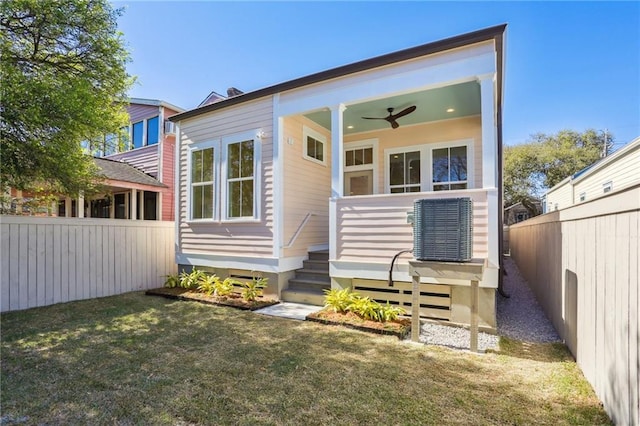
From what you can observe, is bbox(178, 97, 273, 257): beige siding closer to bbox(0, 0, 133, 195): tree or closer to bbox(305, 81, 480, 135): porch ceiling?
bbox(305, 81, 480, 135): porch ceiling

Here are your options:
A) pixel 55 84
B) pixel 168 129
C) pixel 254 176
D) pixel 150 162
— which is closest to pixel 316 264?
pixel 254 176

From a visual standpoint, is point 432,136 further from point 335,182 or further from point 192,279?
point 192,279

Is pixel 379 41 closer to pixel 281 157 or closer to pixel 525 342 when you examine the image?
pixel 281 157

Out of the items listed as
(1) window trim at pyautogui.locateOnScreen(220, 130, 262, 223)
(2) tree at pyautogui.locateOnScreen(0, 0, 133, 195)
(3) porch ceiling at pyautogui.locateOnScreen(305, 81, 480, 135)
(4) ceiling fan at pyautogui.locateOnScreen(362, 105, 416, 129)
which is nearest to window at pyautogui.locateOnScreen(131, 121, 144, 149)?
(2) tree at pyautogui.locateOnScreen(0, 0, 133, 195)

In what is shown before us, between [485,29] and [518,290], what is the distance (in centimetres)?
548

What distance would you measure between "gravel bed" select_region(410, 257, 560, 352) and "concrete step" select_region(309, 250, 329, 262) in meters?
2.47

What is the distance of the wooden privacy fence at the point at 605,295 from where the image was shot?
6.31 feet

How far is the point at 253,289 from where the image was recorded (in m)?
5.95

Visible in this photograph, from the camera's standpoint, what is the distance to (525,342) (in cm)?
391

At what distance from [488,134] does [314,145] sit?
3.95 meters

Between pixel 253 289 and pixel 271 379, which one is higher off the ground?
pixel 253 289

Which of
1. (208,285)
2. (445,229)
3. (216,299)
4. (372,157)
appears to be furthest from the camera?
(372,157)

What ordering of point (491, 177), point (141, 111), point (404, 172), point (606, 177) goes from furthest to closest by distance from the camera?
point (141, 111)
point (606, 177)
point (404, 172)
point (491, 177)

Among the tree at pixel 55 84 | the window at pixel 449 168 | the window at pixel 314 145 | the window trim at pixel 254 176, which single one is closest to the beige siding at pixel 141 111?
the tree at pixel 55 84
